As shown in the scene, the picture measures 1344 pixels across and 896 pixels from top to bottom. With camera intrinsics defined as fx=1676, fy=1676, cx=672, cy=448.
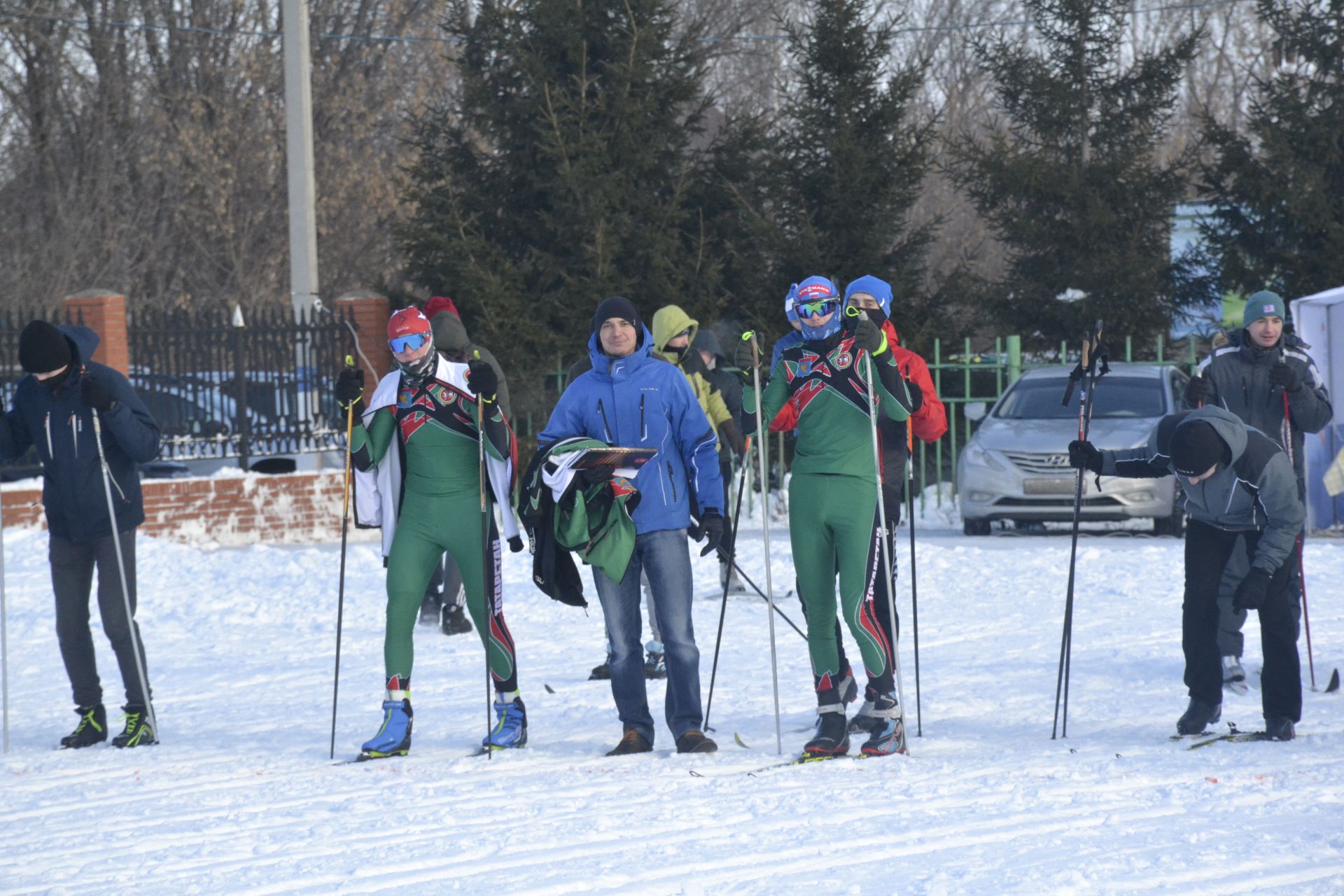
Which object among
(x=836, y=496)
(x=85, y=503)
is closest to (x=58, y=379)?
(x=85, y=503)

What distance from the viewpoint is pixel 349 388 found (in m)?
7.16

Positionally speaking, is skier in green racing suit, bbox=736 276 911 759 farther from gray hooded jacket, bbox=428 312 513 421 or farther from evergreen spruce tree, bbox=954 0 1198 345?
A: evergreen spruce tree, bbox=954 0 1198 345

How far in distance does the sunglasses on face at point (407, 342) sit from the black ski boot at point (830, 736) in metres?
2.24

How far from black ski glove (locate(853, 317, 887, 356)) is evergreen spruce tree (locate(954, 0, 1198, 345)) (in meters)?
13.1

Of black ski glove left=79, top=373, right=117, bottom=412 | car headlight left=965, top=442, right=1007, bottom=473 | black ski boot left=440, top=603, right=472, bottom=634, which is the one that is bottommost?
black ski boot left=440, top=603, right=472, bottom=634

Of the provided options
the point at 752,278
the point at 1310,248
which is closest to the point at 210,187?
the point at 752,278

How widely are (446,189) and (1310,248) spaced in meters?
9.64

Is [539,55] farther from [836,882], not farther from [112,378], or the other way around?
[836,882]

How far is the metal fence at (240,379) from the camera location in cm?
1566

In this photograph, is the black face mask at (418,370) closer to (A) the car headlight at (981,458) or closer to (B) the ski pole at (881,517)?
(B) the ski pole at (881,517)

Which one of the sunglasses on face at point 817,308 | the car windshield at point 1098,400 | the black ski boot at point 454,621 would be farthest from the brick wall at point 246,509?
the sunglasses on face at point 817,308

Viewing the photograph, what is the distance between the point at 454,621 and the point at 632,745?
3.86 m

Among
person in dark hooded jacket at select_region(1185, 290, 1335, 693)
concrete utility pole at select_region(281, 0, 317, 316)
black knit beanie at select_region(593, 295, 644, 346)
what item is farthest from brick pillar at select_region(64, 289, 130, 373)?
person in dark hooded jacket at select_region(1185, 290, 1335, 693)

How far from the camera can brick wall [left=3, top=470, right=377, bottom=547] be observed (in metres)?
15.5
